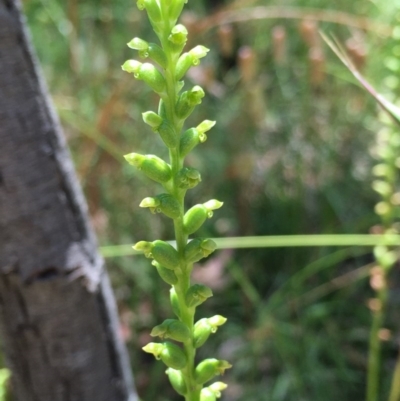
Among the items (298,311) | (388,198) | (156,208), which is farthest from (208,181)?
(156,208)

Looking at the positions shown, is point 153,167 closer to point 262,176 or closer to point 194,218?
point 194,218

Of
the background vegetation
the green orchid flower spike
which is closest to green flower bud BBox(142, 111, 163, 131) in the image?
the green orchid flower spike

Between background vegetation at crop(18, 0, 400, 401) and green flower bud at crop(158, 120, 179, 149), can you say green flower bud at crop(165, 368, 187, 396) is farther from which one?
background vegetation at crop(18, 0, 400, 401)

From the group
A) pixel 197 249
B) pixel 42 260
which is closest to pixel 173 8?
pixel 197 249

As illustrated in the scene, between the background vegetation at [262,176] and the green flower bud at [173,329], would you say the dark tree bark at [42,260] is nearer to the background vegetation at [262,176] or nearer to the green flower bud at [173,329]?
the green flower bud at [173,329]

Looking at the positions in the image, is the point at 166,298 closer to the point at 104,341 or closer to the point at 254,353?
the point at 254,353

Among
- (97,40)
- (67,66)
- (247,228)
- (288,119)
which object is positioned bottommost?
(247,228)
